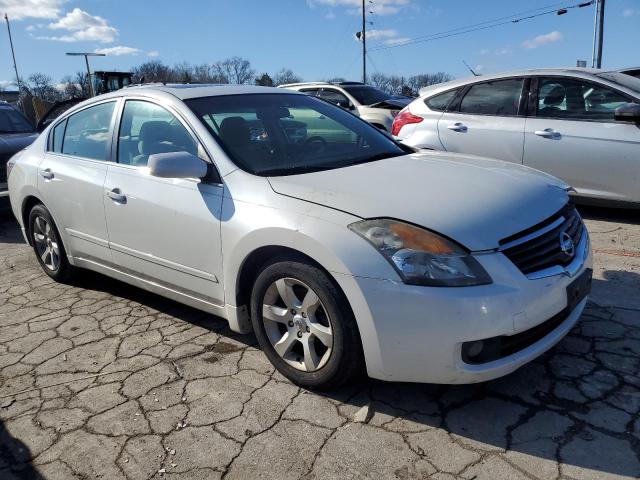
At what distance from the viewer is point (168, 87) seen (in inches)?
152

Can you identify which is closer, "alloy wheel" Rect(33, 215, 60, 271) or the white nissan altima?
the white nissan altima

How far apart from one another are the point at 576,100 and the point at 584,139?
0.44m

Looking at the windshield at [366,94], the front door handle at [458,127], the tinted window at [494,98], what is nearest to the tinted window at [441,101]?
the tinted window at [494,98]

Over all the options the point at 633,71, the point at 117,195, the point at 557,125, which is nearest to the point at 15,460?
the point at 117,195

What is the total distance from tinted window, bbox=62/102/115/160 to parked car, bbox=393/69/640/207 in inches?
145

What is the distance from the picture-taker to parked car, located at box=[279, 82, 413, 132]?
421 inches

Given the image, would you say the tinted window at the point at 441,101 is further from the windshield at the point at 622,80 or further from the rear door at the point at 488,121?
the windshield at the point at 622,80

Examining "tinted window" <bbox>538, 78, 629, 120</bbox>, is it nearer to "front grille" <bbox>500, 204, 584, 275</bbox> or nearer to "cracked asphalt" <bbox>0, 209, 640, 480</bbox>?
"cracked asphalt" <bbox>0, 209, 640, 480</bbox>

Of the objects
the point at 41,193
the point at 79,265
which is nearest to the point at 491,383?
the point at 79,265

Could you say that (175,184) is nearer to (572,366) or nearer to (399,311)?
(399,311)

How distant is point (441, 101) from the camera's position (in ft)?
21.3

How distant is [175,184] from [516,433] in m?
2.28

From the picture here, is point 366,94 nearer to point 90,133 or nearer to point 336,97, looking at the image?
point 336,97

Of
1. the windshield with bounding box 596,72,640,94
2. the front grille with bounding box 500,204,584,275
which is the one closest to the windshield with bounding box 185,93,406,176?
the front grille with bounding box 500,204,584,275
